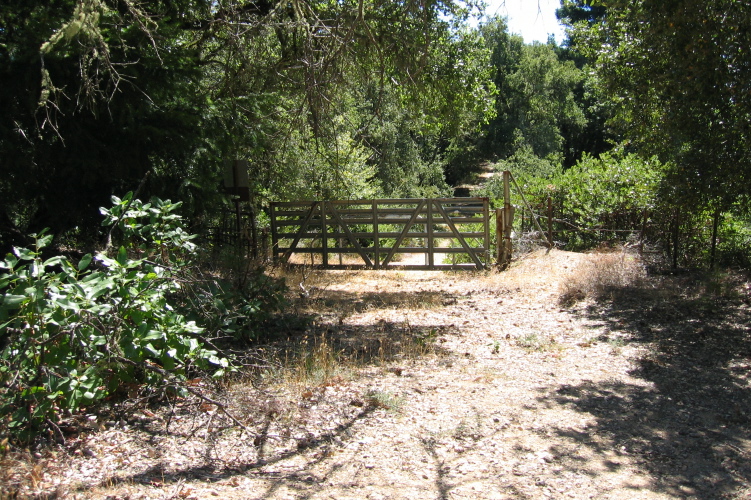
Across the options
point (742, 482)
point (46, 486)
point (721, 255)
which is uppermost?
point (721, 255)

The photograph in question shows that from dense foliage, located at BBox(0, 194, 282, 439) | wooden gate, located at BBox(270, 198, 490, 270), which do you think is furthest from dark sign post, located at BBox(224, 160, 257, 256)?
dense foliage, located at BBox(0, 194, 282, 439)

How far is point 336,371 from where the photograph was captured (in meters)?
6.19

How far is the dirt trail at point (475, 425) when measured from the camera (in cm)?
402

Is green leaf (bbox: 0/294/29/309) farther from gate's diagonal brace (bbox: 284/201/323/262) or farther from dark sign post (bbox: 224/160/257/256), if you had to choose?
gate's diagonal brace (bbox: 284/201/323/262)

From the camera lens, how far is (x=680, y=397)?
19.5ft

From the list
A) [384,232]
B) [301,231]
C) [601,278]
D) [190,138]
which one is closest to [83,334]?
[190,138]

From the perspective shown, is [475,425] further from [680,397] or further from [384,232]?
[384,232]

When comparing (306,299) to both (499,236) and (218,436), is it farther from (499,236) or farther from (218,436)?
(218,436)

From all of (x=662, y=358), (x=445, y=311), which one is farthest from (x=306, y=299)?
(x=662, y=358)

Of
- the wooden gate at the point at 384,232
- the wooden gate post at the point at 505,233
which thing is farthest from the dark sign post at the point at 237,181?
the wooden gate post at the point at 505,233

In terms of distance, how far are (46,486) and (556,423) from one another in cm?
385

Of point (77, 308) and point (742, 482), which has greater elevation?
point (77, 308)

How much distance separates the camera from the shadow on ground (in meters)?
4.46

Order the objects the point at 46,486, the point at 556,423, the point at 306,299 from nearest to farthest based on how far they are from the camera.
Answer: the point at 46,486 → the point at 556,423 → the point at 306,299
